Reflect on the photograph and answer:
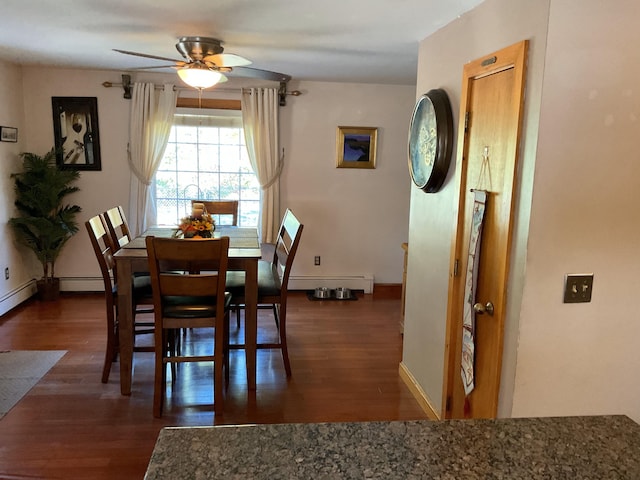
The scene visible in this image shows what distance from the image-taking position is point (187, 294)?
2.64 metres

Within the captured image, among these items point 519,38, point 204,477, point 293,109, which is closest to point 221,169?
point 293,109

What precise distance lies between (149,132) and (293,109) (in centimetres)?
146

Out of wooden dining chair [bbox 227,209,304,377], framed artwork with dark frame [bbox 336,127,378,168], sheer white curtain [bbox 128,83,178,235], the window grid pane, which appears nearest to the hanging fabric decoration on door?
wooden dining chair [bbox 227,209,304,377]

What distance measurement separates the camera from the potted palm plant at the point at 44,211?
14.9 ft

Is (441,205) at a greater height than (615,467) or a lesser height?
greater

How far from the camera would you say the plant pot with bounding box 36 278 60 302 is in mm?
4785

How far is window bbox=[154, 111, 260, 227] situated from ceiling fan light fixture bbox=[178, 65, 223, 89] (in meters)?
1.93

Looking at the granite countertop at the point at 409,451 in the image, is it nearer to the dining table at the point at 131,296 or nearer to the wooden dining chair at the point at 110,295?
the dining table at the point at 131,296

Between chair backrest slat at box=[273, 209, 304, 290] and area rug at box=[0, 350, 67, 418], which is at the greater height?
chair backrest slat at box=[273, 209, 304, 290]

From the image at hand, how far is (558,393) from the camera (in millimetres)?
1963

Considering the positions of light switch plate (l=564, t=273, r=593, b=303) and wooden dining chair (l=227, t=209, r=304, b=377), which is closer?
light switch plate (l=564, t=273, r=593, b=303)

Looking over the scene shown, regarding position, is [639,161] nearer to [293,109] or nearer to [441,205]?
[441,205]

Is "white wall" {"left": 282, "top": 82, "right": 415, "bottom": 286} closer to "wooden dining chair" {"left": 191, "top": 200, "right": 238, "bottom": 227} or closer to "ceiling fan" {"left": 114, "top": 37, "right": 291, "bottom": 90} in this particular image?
"wooden dining chair" {"left": 191, "top": 200, "right": 238, "bottom": 227}

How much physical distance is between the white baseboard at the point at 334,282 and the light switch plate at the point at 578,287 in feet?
11.7
